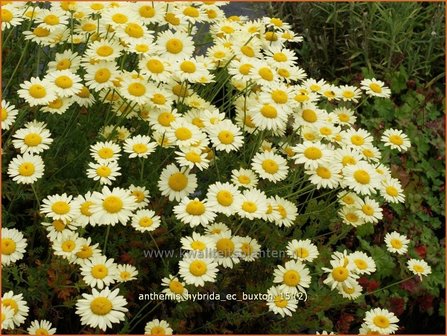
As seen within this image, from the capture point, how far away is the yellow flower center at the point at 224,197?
2463 mm

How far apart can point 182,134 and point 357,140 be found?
2.61 feet

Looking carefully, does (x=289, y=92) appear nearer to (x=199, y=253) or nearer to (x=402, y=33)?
(x=199, y=253)

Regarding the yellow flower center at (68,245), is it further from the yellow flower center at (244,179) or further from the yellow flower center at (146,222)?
the yellow flower center at (244,179)

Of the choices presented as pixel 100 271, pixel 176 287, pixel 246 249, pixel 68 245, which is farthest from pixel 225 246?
pixel 68 245

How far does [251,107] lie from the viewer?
2.89 metres

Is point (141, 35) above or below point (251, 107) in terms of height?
above

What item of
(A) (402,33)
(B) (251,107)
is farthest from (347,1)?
(B) (251,107)

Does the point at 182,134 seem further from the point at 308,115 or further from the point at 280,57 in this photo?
the point at 280,57

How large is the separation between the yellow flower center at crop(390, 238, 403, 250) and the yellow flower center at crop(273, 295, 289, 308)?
26.4 inches

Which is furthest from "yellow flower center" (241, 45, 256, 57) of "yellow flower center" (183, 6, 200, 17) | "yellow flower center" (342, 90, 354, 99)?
"yellow flower center" (342, 90, 354, 99)

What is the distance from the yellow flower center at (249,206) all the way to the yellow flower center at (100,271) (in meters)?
0.52

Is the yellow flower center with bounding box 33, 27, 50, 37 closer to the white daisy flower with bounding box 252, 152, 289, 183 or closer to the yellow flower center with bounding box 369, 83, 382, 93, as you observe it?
the white daisy flower with bounding box 252, 152, 289, 183

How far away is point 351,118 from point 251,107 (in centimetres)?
61

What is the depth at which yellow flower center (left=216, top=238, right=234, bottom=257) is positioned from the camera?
2490 mm
